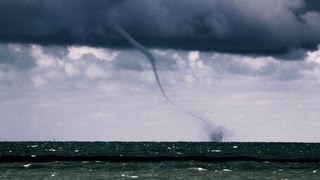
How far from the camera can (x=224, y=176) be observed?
68.0 metres

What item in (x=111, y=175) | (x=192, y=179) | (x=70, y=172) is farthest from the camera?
(x=70, y=172)

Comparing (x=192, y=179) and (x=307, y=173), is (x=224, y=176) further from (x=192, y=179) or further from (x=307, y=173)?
(x=307, y=173)

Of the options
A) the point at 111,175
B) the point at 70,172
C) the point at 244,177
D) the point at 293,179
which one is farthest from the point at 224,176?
the point at 70,172

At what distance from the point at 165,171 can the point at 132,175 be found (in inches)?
295

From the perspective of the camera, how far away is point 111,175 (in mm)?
68438

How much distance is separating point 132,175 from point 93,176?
440 cm

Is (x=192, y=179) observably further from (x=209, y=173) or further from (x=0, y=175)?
(x=0, y=175)

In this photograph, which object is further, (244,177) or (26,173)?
(26,173)

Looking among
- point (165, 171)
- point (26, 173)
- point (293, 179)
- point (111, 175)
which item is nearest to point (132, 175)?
point (111, 175)

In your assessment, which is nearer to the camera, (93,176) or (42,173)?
(93,176)

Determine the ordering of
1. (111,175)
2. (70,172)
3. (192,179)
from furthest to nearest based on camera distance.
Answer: (70,172) → (111,175) → (192,179)

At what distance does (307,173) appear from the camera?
238ft

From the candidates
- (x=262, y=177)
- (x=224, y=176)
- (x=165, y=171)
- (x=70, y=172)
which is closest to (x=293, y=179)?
(x=262, y=177)

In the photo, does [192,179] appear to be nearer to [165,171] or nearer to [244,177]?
[244,177]
